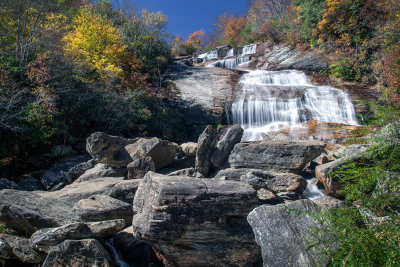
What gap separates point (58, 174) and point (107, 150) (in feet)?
7.99

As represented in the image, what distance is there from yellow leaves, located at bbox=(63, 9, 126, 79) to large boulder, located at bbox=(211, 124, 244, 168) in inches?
323

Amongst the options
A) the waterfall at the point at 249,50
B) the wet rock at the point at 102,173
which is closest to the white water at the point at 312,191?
the wet rock at the point at 102,173

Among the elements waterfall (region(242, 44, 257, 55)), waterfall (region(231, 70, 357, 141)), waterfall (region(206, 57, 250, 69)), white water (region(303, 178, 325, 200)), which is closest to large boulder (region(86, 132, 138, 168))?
white water (region(303, 178, 325, 200))

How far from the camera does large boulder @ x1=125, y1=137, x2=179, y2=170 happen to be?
323 inches

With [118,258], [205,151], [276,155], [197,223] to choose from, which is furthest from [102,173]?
[276,155]

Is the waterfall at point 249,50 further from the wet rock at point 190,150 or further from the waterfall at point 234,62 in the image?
the wet rock at point 190,150

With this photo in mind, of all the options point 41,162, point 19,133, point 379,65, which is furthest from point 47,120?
point 379,65

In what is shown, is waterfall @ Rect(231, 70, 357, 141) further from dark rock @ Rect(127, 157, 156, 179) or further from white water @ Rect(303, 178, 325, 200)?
dark rock @ Rect(127, 157, 156, 179)

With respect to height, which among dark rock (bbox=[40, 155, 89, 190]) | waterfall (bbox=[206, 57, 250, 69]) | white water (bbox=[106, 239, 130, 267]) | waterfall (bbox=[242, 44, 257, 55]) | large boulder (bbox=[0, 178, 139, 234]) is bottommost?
white water (bbox=[106, 239, 130, 267])

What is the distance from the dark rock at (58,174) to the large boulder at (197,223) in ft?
19.4

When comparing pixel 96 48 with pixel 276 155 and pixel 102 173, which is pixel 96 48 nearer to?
pixel 102 173

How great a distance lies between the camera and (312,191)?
7.23 meters

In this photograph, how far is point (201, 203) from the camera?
415 centimetres

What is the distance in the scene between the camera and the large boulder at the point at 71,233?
4.47m
